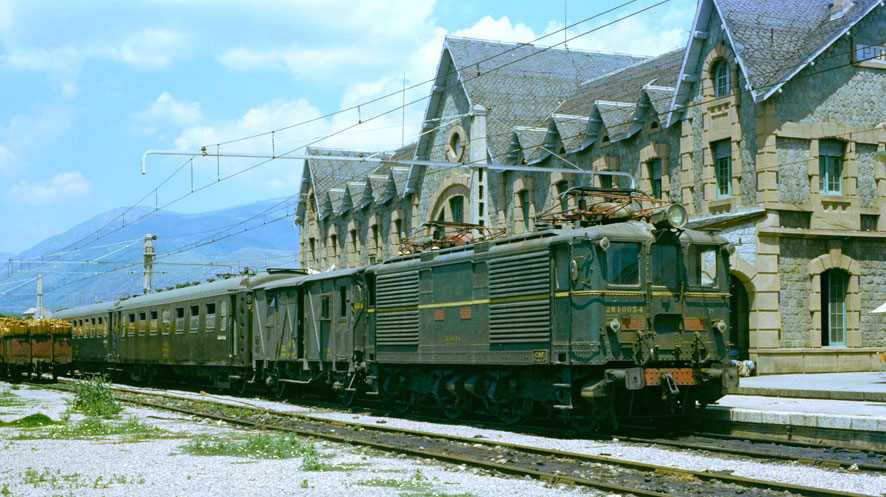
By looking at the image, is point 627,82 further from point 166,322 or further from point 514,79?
point 166,322

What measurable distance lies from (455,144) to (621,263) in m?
29.0

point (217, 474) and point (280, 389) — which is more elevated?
point (217, 474)

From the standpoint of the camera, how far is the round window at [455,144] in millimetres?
44791

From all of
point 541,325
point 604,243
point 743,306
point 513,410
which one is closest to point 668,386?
point 541,325

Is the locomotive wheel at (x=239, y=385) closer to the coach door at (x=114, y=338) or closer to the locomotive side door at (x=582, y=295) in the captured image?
the coach door at (x=114, y=338)

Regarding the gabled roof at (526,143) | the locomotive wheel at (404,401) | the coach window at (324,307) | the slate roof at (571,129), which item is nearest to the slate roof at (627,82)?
the slate roof at (571,129)

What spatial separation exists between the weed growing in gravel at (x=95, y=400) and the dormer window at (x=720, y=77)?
19.1 meters

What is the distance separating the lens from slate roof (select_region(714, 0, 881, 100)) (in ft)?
99.8

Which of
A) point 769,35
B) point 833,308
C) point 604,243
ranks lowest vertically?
point 833,308

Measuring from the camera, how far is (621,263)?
17297mm

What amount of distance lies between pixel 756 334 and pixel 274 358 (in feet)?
44.1

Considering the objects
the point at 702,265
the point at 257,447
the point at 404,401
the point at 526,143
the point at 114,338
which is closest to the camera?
the point at 257,447

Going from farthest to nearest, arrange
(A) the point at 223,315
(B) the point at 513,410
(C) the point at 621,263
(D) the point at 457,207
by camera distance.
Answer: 1. (D) the point at 457,207
2. (A) the point at 223,315
3. (B) the point at 513,410
4. (C) the point at 621,263

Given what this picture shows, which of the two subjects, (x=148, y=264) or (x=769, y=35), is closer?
(x=769, y=35)
